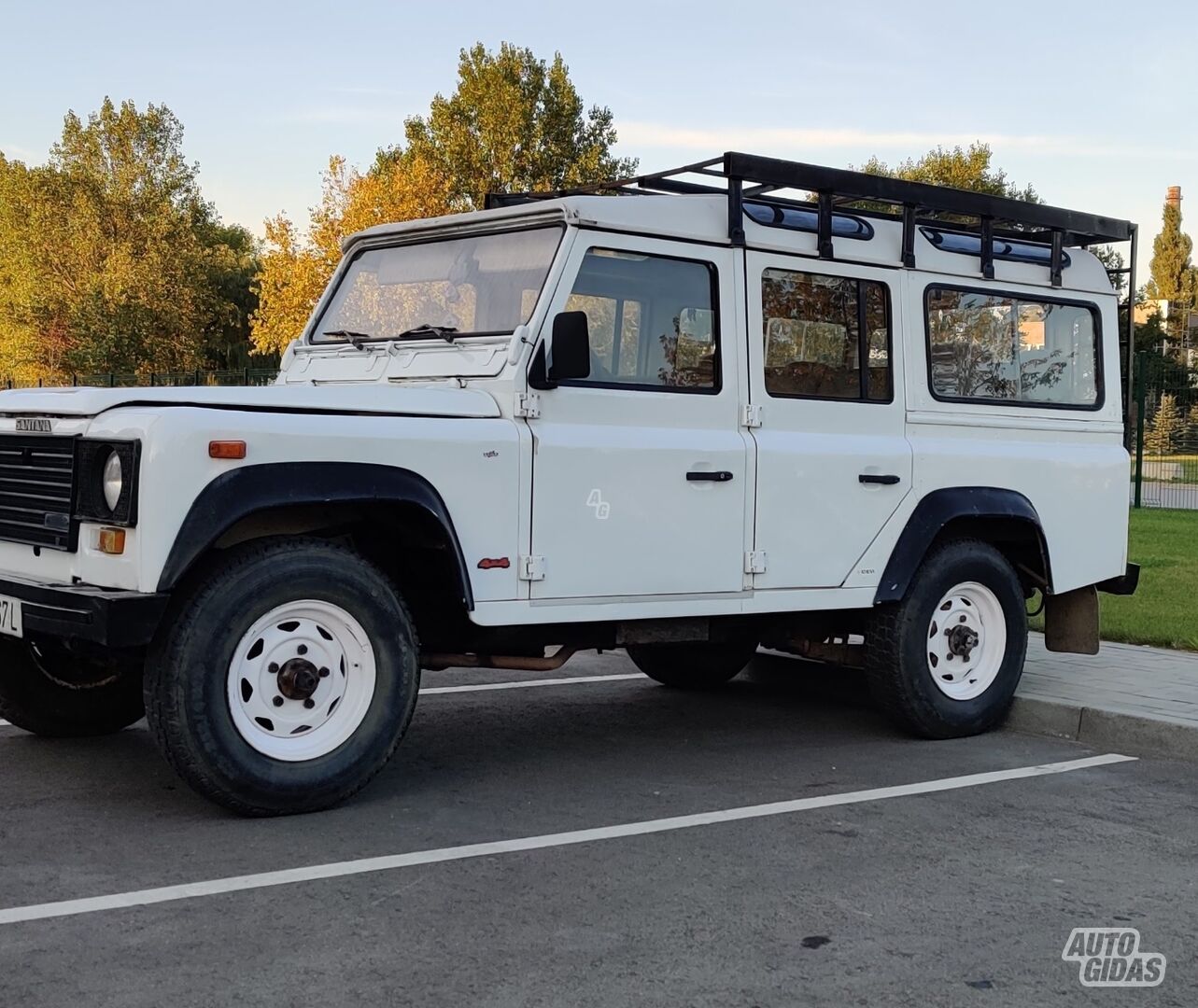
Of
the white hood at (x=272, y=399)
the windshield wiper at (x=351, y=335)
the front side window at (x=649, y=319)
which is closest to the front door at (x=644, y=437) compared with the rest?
the front side window at (x=649, y=319)

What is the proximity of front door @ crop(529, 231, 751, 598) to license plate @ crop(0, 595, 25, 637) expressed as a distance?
189 centimetres

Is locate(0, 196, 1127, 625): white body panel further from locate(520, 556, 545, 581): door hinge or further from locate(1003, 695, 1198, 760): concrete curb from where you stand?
locate(1003, 695, 1198, 760): concrete curb

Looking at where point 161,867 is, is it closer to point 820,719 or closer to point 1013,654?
point 820,719

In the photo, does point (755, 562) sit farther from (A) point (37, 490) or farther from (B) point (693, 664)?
(A) point (37, 490)

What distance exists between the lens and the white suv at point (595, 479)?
495 centimetres

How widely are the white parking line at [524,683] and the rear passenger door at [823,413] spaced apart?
2.36 m

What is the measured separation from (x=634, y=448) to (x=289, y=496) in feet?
5.03

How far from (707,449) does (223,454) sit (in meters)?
2.16

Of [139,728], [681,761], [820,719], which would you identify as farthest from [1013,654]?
[139,728]

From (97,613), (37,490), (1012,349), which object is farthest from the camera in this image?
(1012,349)

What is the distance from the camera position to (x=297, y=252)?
133 ft

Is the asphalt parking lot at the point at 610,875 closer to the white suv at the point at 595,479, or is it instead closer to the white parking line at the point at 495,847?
the white parking line at the point at 495,847

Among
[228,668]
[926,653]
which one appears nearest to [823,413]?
[926,653]

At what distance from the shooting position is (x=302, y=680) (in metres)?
5.14
